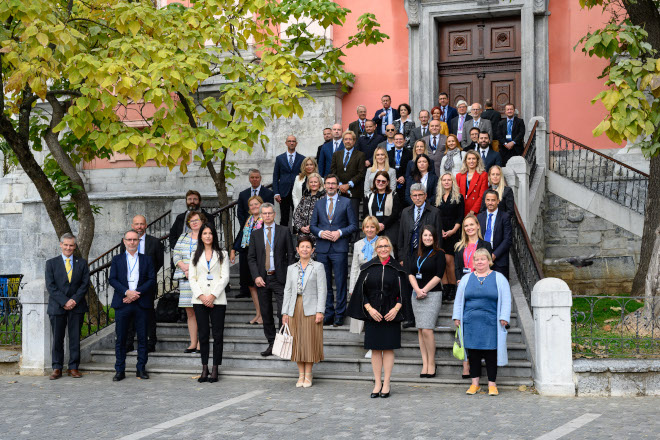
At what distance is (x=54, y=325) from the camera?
36.2 ft

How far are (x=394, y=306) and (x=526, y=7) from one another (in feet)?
34.4

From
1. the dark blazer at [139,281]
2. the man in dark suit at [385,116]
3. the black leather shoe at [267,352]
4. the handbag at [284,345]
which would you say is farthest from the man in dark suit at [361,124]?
the handbag at [284,345]

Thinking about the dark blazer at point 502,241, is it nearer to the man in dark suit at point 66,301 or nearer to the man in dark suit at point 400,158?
the man in dark suit at point 400,158

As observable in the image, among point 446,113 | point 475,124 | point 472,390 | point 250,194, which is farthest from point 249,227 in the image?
point 446,113

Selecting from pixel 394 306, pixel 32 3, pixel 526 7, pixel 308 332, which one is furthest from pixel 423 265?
pixel 526 7

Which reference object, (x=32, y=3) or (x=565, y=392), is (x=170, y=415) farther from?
(x=32, y=3)

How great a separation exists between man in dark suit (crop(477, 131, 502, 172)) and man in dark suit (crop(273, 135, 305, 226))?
2.91 meters

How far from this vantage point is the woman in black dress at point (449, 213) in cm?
1136

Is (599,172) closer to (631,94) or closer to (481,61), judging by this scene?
(481,61)

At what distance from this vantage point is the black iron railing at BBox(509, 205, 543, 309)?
1070 cm

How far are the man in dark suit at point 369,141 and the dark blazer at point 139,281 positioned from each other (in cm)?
455

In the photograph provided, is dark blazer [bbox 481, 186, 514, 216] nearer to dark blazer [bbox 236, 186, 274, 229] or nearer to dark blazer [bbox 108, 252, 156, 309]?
dark blazer [bbox 236, 186, 274, 229]

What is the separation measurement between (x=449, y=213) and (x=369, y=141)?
3.14 m

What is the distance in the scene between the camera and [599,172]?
16.0 meters
